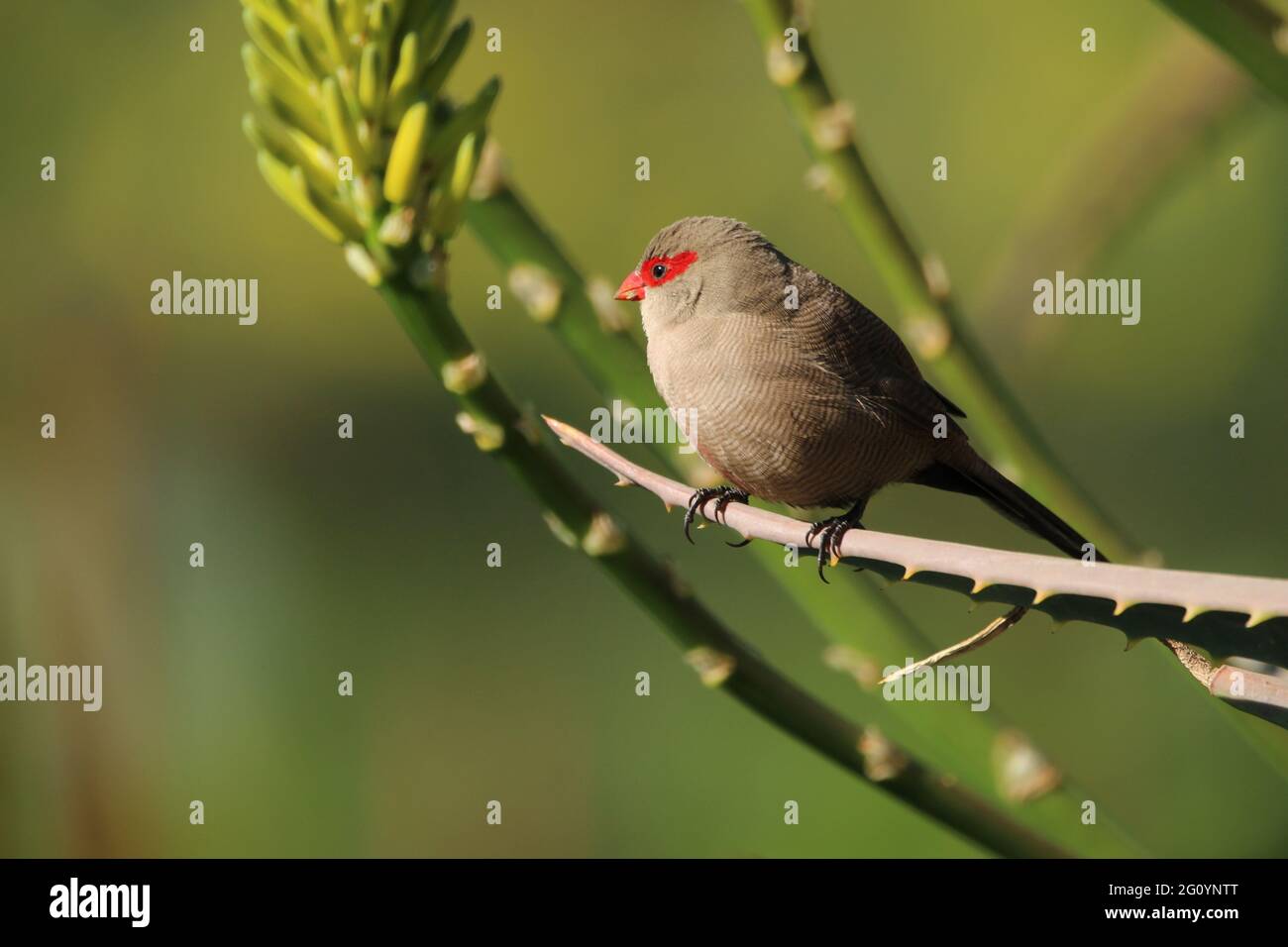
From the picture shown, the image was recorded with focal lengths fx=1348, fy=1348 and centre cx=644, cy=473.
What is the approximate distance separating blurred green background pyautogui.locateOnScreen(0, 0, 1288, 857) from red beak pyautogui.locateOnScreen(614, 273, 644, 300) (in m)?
1.92

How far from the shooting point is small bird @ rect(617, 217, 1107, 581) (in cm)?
196

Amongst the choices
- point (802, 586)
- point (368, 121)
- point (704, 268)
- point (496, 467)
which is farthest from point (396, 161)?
point (496, 467)

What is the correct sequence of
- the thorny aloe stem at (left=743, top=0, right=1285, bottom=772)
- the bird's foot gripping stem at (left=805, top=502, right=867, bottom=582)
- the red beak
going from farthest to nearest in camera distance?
1. the red beak
2. the thorny aloe stem at (left=743, top=0, right=1285, bottom=772)
3. the bird's foot gripping stem at (left=805, top=502, right=867, bottom=582)

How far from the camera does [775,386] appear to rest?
2008mm

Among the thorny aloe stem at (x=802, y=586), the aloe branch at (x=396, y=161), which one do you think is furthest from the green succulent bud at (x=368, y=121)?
the thorny aloe stem at (x=802, y=586)

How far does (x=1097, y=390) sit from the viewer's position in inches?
180

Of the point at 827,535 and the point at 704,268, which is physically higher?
the point at 704,268

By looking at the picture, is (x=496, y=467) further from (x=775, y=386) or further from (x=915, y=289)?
(x=915, y=289)

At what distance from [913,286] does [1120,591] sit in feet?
2.31

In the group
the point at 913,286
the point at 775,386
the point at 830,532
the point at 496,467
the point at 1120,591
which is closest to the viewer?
the point at 1120,591

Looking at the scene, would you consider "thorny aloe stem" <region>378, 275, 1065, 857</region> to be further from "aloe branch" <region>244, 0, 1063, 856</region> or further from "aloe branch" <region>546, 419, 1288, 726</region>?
"aloe branch" <region>546, 419, 1288, 726</region>

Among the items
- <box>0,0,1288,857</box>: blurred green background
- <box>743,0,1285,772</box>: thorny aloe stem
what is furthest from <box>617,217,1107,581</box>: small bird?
<box>0,0,1288,857</box>: blurred green background

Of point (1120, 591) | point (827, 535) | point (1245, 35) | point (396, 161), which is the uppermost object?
point (1245, 35)

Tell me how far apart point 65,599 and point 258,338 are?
1314 millimetres
